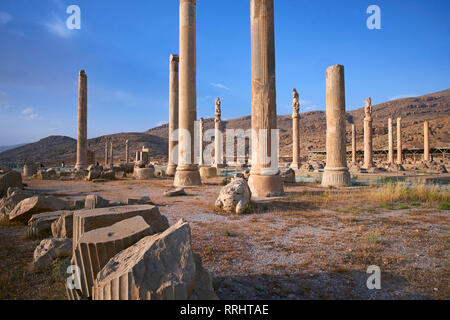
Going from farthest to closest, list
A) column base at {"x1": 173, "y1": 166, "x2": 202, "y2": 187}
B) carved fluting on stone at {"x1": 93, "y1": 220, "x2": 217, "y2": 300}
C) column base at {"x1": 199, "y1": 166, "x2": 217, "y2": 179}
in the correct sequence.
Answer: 1. column base at {"x1": 199, "y1": 166, "x2": 217, "y2": 179}
2. column base at {"x1": 173, "y1": 166, "x2": 202, "y2": 187}
3. carved fluting on stone at {"x1": 93, "y1": 220, "x2": 217, "y2": 300}

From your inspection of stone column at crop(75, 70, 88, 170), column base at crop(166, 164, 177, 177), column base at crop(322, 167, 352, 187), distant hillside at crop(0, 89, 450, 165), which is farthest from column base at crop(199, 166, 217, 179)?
distant hillside at crop(0, 89, 450, 165)

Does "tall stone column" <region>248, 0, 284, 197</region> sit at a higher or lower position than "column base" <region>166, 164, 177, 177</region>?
higher

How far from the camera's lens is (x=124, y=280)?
1.81m

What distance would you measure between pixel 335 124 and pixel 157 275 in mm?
11612

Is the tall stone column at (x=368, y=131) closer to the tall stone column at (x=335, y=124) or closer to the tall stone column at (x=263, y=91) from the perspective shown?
the tall stone column at (x=335, y=124)

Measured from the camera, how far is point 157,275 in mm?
1857

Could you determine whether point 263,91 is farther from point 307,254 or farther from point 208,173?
point 208,173

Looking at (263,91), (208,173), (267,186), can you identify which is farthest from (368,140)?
(267,186)

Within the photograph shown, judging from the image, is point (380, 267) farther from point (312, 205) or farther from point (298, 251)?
point (312, 205)

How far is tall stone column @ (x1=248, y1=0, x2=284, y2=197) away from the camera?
8.43 meters

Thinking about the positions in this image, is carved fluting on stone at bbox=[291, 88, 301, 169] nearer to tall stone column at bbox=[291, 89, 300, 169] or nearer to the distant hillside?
tall stone column at bbox=[291, 89, 300, 169]

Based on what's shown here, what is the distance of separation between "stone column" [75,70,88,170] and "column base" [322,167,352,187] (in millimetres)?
18061

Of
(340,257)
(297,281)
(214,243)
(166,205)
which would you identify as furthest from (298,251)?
(166,205)

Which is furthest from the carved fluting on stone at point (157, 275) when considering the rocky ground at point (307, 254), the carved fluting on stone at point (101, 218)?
the carved fluting on stone at point (101, 218)
